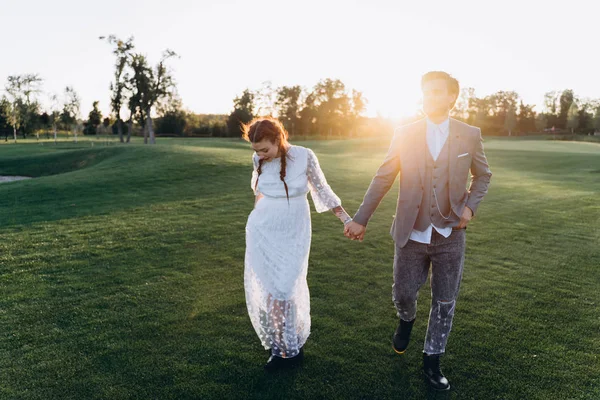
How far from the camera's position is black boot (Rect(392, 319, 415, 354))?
390 centimetres

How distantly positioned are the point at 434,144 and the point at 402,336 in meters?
1.83

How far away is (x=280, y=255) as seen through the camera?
3758 mm

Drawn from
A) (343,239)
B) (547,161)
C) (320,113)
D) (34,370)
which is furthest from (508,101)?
(34,370)

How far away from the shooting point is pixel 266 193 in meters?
3.82

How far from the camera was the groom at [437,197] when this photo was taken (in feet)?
11.2

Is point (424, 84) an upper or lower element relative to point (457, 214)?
upper

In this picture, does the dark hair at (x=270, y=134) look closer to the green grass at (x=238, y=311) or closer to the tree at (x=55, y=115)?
the green grass at (x=238, y=311)

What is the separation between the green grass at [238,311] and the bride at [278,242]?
1.13ft

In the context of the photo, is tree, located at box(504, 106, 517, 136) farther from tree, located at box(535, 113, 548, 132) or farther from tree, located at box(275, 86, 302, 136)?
tree, located at box(275, 86, 302, 136)

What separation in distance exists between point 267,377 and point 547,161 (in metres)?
27.5

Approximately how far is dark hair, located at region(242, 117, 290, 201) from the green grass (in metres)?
1.79

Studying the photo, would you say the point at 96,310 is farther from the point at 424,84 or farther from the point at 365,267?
the point at 424,84

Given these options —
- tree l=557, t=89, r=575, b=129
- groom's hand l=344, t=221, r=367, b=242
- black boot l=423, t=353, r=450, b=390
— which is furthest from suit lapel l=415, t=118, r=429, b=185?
tree l=557, t=89, r=575, b=129

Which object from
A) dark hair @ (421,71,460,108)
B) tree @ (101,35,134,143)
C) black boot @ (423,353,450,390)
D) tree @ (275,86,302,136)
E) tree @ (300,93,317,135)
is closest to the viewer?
dark hair @ (421,71,460,108)
